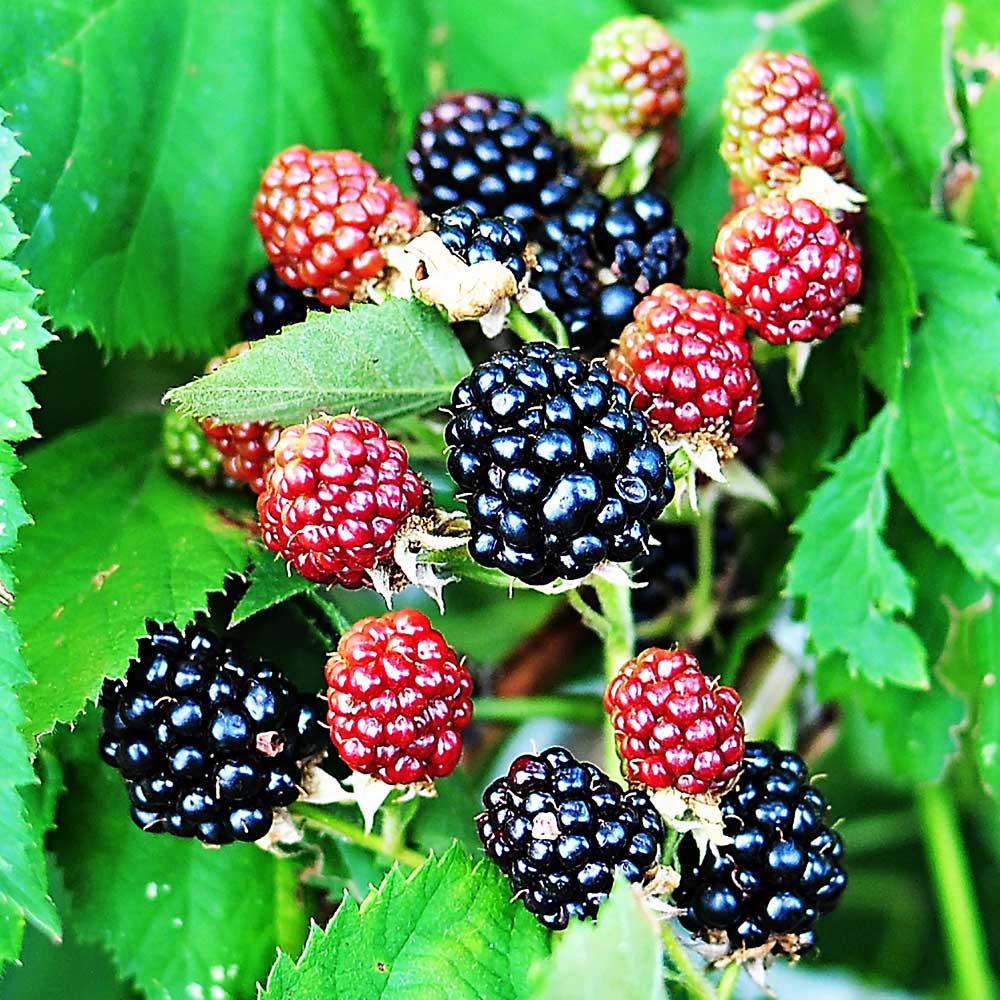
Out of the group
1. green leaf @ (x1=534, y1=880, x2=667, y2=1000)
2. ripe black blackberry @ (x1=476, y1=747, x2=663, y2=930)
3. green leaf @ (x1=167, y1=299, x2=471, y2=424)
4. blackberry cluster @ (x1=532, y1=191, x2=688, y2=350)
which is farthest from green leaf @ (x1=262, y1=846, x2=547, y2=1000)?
blackberry cluster @ (x1=532, y1=191, x2=688, y2=350)

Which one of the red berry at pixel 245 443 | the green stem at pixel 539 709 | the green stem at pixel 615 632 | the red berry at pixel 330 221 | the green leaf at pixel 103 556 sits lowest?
the green stem at pixel 539 709

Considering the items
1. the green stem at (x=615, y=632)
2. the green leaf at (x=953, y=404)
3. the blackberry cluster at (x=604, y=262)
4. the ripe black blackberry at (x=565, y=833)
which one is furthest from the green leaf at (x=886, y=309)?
the ripe black blackberry at (x=565, y=833)

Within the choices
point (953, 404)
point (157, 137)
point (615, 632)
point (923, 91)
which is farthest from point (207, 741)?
point (923, 91)

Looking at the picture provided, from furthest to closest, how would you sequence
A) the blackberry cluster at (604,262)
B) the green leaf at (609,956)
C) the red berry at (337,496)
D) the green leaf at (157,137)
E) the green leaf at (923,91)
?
1. the green leaf at (923,91)
2. the green leaf at (157,137)
3. the blackberry cluster at (604,262)
4. the red berry at (337,496)
5. the green leaf at (609,956)

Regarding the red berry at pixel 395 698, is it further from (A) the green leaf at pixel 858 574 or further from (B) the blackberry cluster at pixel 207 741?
(A) the green leaf at pixel 858 574

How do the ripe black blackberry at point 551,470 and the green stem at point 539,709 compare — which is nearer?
the ripe black blackberry at point 551,470

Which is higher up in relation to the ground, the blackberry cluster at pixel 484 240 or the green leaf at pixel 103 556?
the blackberry cluster at pixel 484 240

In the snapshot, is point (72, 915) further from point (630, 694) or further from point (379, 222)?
point (379, 222)
